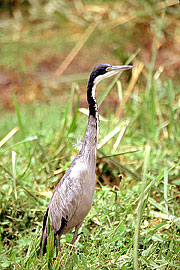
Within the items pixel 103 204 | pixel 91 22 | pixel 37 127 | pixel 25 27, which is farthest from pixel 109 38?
pixel 103 204

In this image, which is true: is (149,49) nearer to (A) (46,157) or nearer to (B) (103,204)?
(A) (46,157)

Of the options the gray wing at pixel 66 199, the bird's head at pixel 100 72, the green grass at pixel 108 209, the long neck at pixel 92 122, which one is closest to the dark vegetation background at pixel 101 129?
the green grass at pixel 108 209

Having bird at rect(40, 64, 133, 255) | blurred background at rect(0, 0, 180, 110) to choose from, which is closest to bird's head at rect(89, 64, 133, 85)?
bird at rect(40, 64, 133, 255)

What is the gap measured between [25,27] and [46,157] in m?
3.62

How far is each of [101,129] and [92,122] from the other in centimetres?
153

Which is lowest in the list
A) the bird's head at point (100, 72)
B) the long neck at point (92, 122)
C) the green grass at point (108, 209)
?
the green grass at point (108, 209)

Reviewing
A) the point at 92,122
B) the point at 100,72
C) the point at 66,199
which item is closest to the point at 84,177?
the point at 66,199

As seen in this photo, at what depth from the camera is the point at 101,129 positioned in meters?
3.31

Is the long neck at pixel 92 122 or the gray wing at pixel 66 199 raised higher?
the long neck at pixel 92 122

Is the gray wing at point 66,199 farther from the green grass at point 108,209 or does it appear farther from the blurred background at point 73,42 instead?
the blurred background at point 73,42

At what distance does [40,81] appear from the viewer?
4.91m

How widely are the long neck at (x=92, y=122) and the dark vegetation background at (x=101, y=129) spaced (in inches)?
11.0

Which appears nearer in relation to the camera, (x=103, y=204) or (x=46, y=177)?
(x=103, y=204)

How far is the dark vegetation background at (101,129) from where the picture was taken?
2051 millimetres
